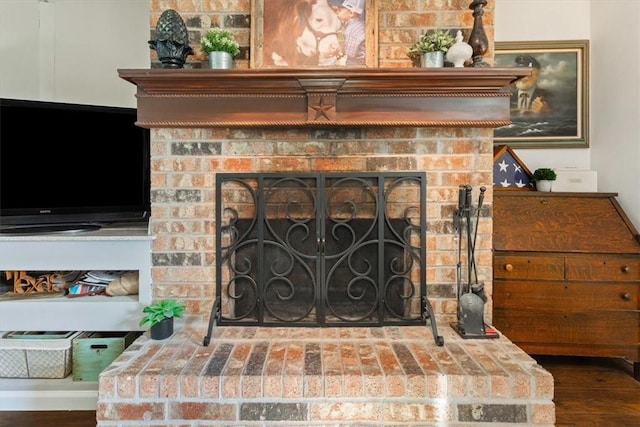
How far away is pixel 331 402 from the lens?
1340mm

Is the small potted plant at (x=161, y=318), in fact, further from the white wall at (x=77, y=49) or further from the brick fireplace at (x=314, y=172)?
the white wall at (x=77, y=49)

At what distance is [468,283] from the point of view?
1696 mm

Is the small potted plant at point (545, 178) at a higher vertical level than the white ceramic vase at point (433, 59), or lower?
lower

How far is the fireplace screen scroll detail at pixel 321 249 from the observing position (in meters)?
1.72

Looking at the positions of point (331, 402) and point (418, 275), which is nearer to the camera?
point (331, 402)

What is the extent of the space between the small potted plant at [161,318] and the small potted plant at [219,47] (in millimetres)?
1048

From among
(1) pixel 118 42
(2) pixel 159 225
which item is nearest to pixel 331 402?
(2) pixel 159 225

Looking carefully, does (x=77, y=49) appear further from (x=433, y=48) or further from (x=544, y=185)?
(x=544, y=185)

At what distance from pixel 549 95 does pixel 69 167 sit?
290 cm

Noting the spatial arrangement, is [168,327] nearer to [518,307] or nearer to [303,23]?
[303,23]

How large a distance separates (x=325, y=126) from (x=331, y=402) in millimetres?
1125

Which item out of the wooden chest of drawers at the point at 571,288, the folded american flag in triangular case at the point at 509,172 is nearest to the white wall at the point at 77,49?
the folded american flag in triangular case at the point at 509,172

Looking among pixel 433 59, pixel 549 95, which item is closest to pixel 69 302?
pixel 433 59

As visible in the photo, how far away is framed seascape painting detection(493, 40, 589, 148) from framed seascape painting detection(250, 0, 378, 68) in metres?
1.29
